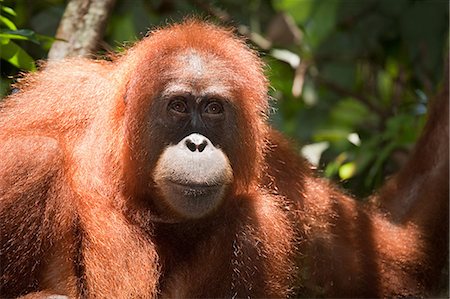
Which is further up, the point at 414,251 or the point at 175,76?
the point at 175,76

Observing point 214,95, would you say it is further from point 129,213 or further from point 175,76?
point 129,213

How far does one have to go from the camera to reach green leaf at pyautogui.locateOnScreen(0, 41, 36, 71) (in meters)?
3.84

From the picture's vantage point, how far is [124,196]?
354 cm

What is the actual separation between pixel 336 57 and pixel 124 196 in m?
2.79

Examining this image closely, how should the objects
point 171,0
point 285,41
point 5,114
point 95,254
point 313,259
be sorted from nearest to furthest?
point 95,254 < point 5,114 < point 313,259 < point 171,0 < point 285,41

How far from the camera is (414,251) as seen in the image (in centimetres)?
440

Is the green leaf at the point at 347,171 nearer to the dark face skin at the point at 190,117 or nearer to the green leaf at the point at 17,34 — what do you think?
the dark face skin at the point at 190,117

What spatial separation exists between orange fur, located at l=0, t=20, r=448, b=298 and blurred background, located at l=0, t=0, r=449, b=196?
0.81 m

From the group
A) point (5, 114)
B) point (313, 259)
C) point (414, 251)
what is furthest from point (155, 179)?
point (414, 251)

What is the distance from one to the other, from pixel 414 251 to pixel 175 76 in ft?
5.31

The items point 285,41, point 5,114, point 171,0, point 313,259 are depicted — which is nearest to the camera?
point 5,114

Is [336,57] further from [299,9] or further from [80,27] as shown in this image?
[80,27]

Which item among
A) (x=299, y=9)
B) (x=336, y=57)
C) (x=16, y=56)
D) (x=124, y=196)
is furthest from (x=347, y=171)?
(x=16, y=56)

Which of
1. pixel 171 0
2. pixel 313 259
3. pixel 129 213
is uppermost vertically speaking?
pixel 171 0
